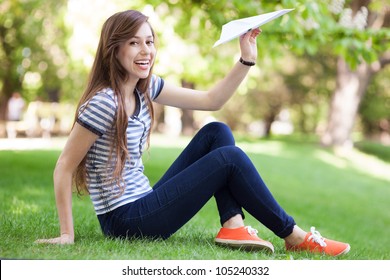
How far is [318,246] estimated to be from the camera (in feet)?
11.3

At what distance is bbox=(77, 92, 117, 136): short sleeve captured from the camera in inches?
123

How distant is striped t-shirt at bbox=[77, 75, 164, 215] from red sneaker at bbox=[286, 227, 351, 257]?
35.6 inches

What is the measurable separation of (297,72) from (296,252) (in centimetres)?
2237

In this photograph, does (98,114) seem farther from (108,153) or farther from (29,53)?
(29,53)

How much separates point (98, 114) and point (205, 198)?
Answer: 0.72m

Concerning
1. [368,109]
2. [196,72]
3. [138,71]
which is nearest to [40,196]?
[138,71]

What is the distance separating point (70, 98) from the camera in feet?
82.7

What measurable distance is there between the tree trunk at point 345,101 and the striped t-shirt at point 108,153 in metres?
15.4

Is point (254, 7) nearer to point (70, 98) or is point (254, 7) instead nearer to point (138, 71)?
point (138, 71)

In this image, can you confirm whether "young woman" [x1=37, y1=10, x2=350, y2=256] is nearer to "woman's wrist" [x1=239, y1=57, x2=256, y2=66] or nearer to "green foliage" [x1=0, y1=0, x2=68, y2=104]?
"woman's wrist" [x1=239, y1=57, x2=256, y2=66]

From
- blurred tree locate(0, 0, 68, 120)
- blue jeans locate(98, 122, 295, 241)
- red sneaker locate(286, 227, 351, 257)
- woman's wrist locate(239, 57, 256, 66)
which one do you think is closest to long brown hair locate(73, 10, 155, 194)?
blue jeans locate(98, 122, 295, 241)

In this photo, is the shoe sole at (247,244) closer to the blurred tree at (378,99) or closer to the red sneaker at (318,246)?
the red sneaker at (318,246)

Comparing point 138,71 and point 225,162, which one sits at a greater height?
point 138,71

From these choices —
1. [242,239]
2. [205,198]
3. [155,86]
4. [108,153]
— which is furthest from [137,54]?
[242,239]
